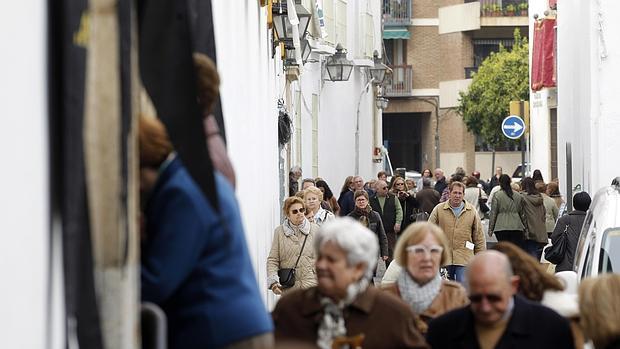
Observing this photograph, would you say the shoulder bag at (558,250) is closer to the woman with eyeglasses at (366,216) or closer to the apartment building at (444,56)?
the woman with eyeglasses at (366,216)

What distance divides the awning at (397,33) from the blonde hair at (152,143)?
5784 cm

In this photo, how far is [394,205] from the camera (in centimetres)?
2050

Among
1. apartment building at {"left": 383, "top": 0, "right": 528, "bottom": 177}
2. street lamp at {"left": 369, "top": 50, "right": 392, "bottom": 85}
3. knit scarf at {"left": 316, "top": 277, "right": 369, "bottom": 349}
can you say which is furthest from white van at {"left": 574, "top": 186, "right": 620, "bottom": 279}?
apartment building at {"left": 383, "top": 0, "right": 528, "bottom": 177}

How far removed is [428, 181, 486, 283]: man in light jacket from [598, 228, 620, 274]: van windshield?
4947mm

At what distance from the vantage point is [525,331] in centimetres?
569

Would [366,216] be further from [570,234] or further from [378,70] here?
[378,70]

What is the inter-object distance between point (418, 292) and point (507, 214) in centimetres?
1385

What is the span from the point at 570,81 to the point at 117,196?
841 inches

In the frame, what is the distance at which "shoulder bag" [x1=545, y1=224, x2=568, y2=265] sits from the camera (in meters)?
14.0

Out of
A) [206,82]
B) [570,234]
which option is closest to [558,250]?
[570,234]

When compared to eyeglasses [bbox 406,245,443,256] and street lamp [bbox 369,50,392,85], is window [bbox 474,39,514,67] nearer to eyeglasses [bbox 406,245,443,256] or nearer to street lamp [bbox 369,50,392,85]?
street lamp [bbox 369,50,392,85]

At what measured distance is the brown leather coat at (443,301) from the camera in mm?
6609

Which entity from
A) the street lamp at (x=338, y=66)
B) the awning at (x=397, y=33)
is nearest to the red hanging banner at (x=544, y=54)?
the street lamp at (x=338, y=66)

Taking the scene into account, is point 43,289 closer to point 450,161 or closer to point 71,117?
point 71,117
